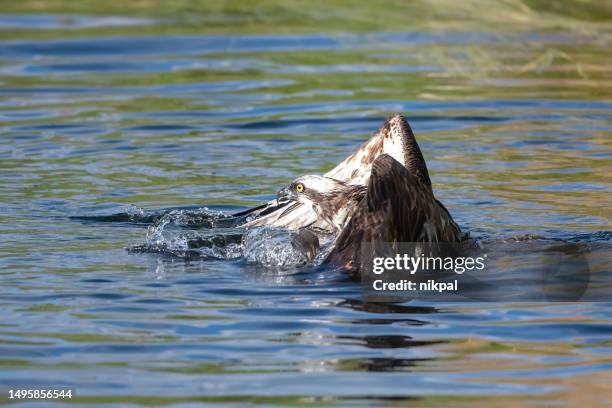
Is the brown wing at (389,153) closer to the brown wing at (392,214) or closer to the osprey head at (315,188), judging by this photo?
the osprey head at (315,188)

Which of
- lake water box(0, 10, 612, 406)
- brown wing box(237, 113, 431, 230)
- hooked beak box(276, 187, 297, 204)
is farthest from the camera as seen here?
hooked beak box(276, 187, 297, 204)

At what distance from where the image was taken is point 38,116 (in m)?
11.7

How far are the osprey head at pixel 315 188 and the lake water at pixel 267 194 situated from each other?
827 mm

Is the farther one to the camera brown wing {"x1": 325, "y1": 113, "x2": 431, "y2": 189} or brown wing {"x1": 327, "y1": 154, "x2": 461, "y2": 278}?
brown wing {"x1": 325, "y1": 113, "x2": 431, "y2": 189}

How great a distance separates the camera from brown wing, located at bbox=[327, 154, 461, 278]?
6.09m

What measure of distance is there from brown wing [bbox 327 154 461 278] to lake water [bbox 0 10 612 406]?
0.27 m

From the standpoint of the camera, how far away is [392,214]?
6.11 metres

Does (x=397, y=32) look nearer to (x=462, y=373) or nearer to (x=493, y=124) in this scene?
(x=493, y=124)

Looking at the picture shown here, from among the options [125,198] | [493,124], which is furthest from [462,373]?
[493,124]

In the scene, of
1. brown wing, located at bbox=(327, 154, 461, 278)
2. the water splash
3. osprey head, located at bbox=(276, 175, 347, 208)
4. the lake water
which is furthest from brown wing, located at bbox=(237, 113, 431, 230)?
brown wing, located at bbox=(327, 154, 461, 278)

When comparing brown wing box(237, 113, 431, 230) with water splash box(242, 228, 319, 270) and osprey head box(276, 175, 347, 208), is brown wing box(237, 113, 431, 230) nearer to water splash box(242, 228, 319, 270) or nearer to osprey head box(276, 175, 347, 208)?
osprey head box(276, 175, 347, 208)

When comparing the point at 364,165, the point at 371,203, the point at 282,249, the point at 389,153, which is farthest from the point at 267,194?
the point at 371,203

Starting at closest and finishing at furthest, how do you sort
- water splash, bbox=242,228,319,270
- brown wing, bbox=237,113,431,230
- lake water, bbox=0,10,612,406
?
lake water, bbox=0,10,612,406 → water splash, bbox=242,228,319,270 → brown wing, bbox=237,113,431,230

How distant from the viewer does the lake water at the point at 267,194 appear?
5047 millimetres
